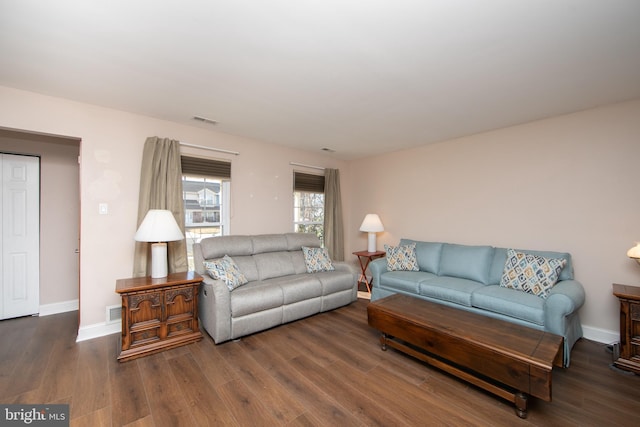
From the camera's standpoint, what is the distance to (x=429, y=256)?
3.80 meters

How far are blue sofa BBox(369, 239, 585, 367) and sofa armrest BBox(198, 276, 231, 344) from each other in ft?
6.58

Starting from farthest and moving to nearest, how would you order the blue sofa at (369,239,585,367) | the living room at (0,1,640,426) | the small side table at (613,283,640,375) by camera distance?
the living room at (0,1,640,426) → the blue sofa at (369,239,585,367) → the small side table at (613,283,640,375)

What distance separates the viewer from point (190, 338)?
2727 millimetres

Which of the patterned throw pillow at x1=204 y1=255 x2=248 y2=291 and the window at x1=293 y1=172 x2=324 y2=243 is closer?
the patterned throw pillow at x1=204 y1=255 x2=248 y2=291

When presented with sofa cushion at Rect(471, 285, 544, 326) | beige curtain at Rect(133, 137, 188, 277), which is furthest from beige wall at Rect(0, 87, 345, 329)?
sofa cushion at Rect(471, 285, 544, 326)

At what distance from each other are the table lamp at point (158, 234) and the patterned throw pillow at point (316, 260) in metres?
1.76

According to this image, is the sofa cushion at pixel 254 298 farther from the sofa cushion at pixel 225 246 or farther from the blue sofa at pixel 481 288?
the blue sofa at pixel 481 288

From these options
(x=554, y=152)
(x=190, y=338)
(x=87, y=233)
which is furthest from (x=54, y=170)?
(x=554, y=152)

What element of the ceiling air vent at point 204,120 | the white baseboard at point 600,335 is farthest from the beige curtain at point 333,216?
the white baseboard at point 600,335

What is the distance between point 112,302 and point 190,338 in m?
1.06

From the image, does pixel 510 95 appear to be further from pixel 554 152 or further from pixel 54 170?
pixel 54 170

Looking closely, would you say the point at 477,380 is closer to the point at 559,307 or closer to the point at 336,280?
the point at 559,307

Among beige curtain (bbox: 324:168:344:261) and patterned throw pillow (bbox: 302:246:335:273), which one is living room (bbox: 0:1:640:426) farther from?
beige curtain (bbox: 324:168:344:261)

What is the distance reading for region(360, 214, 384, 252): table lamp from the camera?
465 cm
